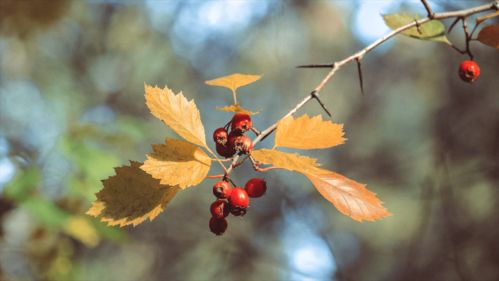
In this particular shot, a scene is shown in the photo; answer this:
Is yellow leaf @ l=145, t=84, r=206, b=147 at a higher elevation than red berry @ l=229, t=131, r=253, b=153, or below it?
higher

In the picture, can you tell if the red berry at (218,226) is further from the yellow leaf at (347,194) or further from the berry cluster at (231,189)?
the yellow leaf at (347,194)

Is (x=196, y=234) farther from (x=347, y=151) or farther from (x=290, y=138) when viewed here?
(x=290, y=138)

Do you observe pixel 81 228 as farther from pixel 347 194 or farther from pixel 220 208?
pixel 347 194

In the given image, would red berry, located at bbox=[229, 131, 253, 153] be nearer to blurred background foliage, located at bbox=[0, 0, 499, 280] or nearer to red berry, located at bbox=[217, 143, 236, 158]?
red berry, located at bbox=[217, 143, 236, 158]

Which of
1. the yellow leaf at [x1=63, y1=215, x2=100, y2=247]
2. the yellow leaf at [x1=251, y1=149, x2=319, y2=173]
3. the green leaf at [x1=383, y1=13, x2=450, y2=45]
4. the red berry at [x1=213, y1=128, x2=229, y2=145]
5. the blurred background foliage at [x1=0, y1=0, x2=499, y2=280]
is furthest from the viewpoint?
the blurred background foliage at [x1=0, y1=0, x2=499, y2=280]

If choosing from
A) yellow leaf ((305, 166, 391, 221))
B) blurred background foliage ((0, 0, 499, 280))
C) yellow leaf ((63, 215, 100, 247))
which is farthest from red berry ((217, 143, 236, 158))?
blurred background foliage ((0, 0, 499, 280))

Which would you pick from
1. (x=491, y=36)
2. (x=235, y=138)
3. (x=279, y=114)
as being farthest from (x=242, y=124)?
(x=279, y=114)

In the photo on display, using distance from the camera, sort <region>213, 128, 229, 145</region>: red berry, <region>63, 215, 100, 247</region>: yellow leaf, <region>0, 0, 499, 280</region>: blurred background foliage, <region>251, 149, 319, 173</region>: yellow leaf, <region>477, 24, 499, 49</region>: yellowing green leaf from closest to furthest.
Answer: <region>251, 149, 319, 173</region>: yellow leaf → <region>213, 128, 229, 145</region>: red berry → <region>477, 24, 499, 49</region>: yellowing green leaf → <region>63, 215, 100, 247</region>: yellow leaf → <region>0, 0, 499, 280</region>: blurred background foliage
